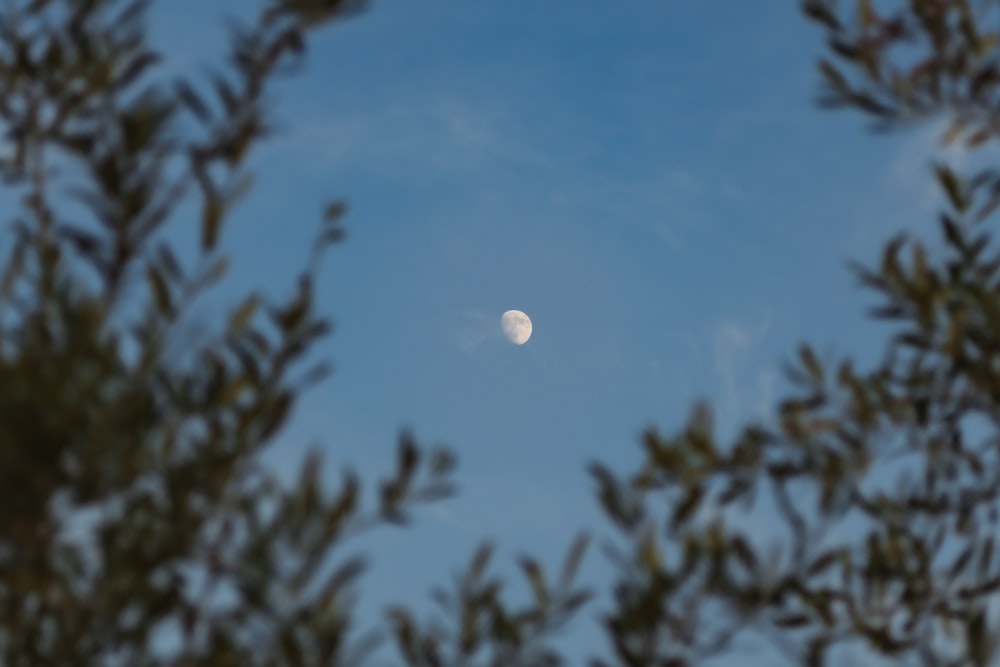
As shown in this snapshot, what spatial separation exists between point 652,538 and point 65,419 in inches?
97.1

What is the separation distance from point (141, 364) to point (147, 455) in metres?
0.38

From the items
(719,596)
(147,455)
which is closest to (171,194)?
(147,455)

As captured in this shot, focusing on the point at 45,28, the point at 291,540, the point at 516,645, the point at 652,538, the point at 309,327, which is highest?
the point at 45,28

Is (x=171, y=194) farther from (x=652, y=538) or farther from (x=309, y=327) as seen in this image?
(x=652, y=538)

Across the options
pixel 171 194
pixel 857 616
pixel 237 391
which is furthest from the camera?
pixel 857 616

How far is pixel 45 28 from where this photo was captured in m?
5.80

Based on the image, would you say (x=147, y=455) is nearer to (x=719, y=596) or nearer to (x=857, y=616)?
(x=719, y=596)

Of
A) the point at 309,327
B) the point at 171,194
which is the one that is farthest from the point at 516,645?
the point at 171,194

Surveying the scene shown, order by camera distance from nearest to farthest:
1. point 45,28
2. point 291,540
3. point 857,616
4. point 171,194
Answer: point 291,540 → point 171,194 → point 45,28 → point 857,616

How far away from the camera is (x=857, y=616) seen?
6.54 m

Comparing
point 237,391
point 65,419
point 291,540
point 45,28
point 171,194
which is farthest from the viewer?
point 45,28

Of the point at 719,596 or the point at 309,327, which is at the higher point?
the point at 309,327

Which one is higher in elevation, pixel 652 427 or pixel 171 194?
pixel 171 194

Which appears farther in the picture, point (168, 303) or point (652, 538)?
point (652, 538)
